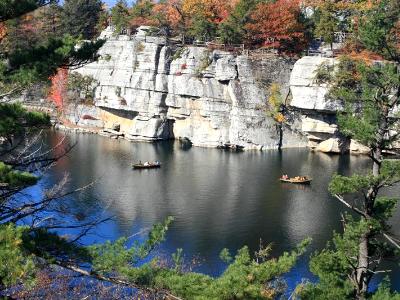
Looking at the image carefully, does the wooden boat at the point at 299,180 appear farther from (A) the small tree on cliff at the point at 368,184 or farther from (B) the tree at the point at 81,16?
(B) the tree at the point at 81,16

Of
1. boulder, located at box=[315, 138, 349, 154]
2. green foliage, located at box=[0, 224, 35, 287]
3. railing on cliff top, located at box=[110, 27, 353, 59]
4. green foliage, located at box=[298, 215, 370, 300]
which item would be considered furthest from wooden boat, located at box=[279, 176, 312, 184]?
green foliage, located at box=[0, 224, 35, 287]

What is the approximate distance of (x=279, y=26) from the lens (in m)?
41.2

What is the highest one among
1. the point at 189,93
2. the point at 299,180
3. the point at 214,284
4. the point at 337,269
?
the point at 189,93

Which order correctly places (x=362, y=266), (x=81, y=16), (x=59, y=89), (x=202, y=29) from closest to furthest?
(x=362, y=266)
(x=202, y=29)
(x=59, y=89)
(x=81, y=16)

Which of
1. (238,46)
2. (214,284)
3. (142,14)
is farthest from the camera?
(142,14)

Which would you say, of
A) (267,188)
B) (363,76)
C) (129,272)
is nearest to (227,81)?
(267,188)

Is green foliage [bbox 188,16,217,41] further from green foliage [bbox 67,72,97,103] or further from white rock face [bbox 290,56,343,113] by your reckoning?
green foliage [bbox 67,72,97,103]

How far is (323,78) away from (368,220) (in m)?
30.3

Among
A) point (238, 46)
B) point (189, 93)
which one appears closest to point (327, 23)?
point (238, 46)

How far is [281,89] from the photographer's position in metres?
41.4

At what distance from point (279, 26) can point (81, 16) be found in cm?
1927

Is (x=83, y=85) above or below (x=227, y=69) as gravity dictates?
below

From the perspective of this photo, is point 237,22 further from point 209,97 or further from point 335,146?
point 335,146

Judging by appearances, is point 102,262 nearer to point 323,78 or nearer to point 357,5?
point 323,78
